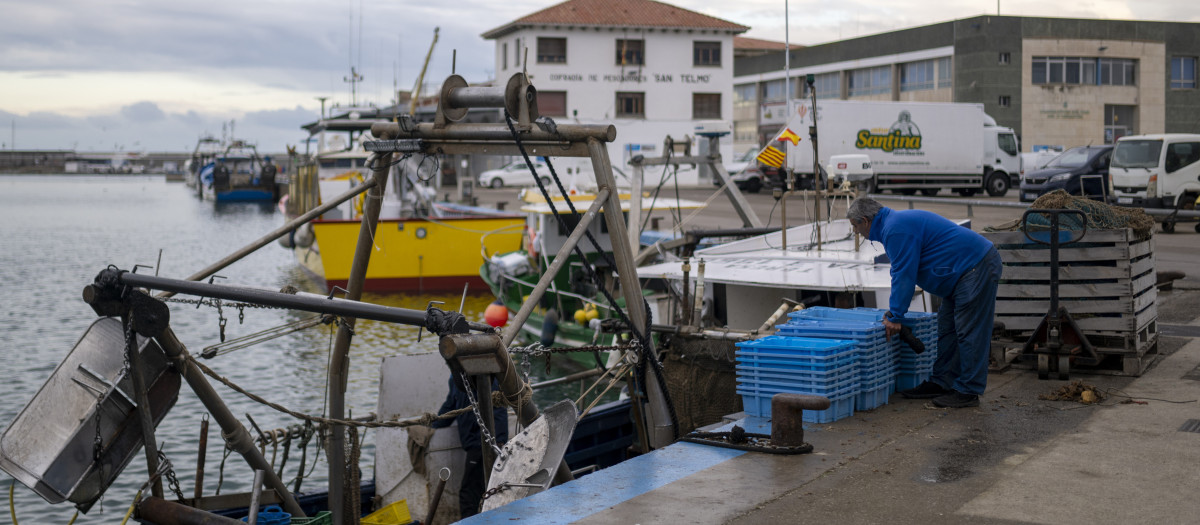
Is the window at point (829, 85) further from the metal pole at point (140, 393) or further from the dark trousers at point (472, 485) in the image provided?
the metal pole at point (140, 393)

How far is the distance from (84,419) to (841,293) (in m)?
6.59

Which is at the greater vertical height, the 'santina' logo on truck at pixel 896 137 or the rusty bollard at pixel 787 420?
the 'santina' logo on truck at pixel 896 137

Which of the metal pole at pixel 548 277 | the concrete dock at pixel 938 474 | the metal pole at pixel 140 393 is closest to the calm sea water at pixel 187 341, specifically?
the metal pole at pixel 140 393

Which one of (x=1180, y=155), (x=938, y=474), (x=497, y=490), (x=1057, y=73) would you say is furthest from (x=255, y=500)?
(x=1057, y=73)

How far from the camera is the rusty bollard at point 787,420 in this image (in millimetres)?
6281

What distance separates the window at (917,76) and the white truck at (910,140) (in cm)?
2113

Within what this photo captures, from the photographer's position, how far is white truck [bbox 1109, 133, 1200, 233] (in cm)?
2553

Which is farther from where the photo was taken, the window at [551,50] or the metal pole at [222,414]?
the window at [551,50]

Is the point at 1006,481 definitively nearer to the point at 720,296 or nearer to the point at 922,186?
the point at 720,296

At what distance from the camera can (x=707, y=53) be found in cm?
5797

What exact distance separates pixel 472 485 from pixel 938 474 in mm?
3711

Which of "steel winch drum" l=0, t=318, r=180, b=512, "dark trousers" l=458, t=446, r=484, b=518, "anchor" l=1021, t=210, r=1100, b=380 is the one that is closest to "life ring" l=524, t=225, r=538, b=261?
"dark trousers" l=458, t=446, r=484, b=518

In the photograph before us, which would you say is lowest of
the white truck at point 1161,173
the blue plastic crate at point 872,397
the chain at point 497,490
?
the chain at point 497,490

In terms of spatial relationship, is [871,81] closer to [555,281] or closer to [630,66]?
[630,66]
